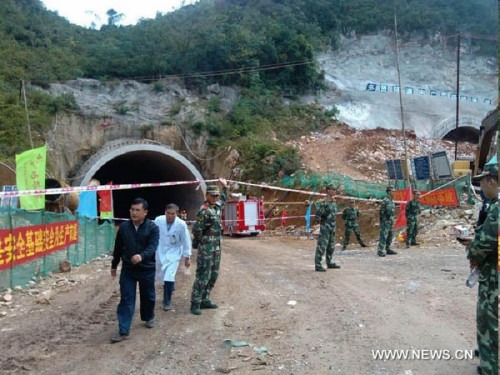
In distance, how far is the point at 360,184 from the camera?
1986 centimetres

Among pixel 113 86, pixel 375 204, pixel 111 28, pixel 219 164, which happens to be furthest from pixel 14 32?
pixel 375 204

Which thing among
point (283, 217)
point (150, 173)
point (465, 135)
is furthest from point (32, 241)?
point (465, 135)

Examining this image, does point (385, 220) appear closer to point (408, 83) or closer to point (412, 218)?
point (412, 218)

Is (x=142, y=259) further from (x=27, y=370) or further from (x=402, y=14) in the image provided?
(x=402, y=14)

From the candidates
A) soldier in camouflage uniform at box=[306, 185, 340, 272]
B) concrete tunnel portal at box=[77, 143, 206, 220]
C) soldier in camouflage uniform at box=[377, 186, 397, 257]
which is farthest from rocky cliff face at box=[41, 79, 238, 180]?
soldier in camouflage uniform at box=[306, 185, 340, 272]

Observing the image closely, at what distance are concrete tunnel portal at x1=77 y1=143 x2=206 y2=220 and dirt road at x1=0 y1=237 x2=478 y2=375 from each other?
16.9m

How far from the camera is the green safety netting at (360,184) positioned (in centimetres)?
1579

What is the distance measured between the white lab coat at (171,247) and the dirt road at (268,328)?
23.8 inches

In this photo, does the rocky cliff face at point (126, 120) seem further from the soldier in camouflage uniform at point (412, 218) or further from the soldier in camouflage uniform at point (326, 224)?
the soldier in camouflage uniform at point (326, 224)

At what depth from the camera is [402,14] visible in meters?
50.2

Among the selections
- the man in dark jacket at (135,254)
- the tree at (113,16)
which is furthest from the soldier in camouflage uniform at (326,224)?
the tree at (113,16)

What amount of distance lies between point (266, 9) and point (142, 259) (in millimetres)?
48014

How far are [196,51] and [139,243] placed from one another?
33.5 meters

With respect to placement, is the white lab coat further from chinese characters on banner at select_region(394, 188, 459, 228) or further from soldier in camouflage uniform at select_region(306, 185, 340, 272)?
chinese characters on banner at select_region(394, 188, 459, 228)
